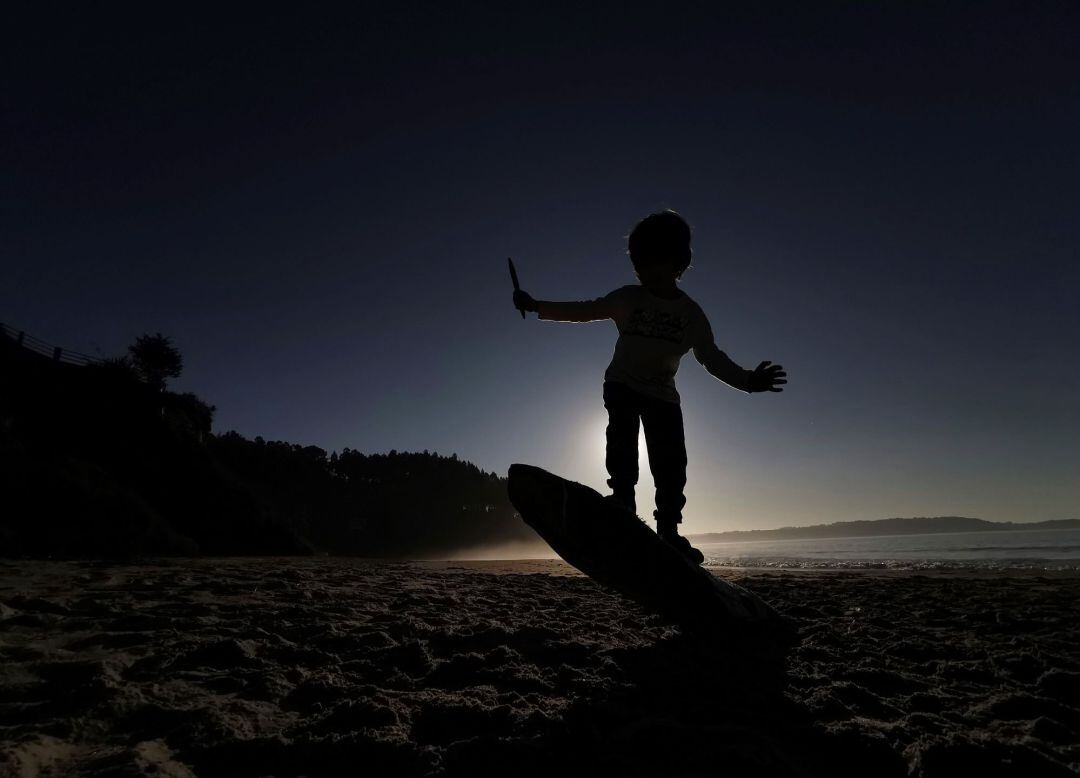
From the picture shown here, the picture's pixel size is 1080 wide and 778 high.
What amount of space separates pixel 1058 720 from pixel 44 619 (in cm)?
453

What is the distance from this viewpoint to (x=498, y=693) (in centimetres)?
189

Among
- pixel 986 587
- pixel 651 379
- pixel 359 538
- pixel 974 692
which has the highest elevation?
pixel 651 379

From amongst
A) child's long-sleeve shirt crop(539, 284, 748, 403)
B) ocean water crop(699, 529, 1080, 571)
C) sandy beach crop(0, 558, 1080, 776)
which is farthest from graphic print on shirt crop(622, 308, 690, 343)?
ocean water crop(699, 529, 1080, 571)

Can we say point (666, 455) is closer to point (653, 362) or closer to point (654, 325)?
point (653, 362)

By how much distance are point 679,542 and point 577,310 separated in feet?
6.06

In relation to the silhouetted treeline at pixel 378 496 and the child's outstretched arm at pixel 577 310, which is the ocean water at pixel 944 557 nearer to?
the child's outstretched arm at pixel 577 310

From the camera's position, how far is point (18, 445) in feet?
35.0

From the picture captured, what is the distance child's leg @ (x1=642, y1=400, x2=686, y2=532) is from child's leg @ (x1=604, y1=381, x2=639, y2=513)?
0.45 feet

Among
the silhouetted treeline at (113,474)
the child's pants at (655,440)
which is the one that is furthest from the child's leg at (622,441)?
the silhouetted treeline at (113,474)

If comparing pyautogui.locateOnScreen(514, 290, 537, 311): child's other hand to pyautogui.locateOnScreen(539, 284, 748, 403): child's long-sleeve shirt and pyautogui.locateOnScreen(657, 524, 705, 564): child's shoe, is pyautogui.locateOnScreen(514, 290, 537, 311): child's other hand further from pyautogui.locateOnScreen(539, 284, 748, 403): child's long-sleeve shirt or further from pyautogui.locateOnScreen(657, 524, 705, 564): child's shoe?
pyautogui.locateOnScreen(657, 524, 705, 564): child's shoe

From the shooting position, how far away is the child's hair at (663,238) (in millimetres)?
3590

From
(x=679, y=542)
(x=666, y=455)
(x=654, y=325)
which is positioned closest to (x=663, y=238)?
(x=654, y=325)

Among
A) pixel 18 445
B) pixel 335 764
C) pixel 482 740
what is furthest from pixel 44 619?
pixel 18 445

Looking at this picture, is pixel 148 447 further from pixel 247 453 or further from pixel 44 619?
pixel 247 453
